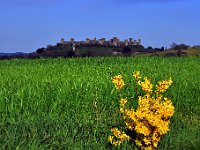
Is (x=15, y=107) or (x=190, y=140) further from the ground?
(x=15, y=107)

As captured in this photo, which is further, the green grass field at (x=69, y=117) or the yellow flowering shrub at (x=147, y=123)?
the yellow flowering shrub at (x=147, y=123)

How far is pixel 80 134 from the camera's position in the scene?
934cm

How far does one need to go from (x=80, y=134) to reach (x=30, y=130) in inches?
40.3

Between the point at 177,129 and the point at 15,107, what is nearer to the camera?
the point at 15,107

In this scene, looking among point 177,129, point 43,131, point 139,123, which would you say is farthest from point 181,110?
point 43,131

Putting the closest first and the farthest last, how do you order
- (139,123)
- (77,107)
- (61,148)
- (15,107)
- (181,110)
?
(61,148) → (139,123) → (15,107) → (77,107) → (181,110)

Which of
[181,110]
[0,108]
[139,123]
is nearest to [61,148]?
[139,123]

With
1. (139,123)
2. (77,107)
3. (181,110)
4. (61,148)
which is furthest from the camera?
(181,110)

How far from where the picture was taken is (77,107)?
11.0 metres

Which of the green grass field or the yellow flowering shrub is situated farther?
the yellow flowering shrub

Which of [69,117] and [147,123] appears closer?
[147,123]

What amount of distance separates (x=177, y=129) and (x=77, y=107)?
2239mm

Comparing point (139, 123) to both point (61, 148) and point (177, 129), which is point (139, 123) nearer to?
point (61, 148)

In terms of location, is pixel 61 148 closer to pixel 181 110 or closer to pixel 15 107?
pixel 15 107
